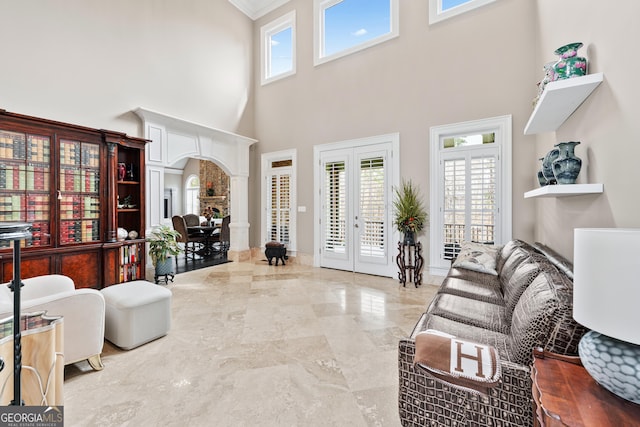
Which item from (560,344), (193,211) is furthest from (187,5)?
(193,211)

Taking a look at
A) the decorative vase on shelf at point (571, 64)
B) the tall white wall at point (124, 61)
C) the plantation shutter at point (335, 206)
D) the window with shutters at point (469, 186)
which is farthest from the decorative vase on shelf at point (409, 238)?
the tall white wall at point (124, 61)

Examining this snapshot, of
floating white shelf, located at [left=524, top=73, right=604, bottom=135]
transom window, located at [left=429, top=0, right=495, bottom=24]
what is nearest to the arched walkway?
transom window, located at [left=429, top=0, right=495, bottom=24]

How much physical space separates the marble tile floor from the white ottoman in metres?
0.09

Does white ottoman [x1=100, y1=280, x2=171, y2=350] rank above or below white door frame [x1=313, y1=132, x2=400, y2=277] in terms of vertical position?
below

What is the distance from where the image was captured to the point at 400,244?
176 inches

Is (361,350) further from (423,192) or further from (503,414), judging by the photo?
(423,192)

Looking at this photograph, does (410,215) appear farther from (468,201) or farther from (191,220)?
(191,220)

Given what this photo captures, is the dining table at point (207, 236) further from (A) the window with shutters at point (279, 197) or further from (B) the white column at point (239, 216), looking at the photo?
(A) the window with shutters at point (279, 197)

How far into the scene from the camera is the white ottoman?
7.91 ft

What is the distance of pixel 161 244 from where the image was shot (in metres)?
4.47

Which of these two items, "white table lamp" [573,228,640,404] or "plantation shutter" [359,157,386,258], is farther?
"plantation shutter" [359,157,386,258]

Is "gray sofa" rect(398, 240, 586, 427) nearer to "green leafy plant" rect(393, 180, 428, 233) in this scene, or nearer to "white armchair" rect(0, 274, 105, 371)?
"white armchair" rect(0, 274, 105, 371)

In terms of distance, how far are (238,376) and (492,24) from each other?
532 cm

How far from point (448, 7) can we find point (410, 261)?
4007 millimetres
